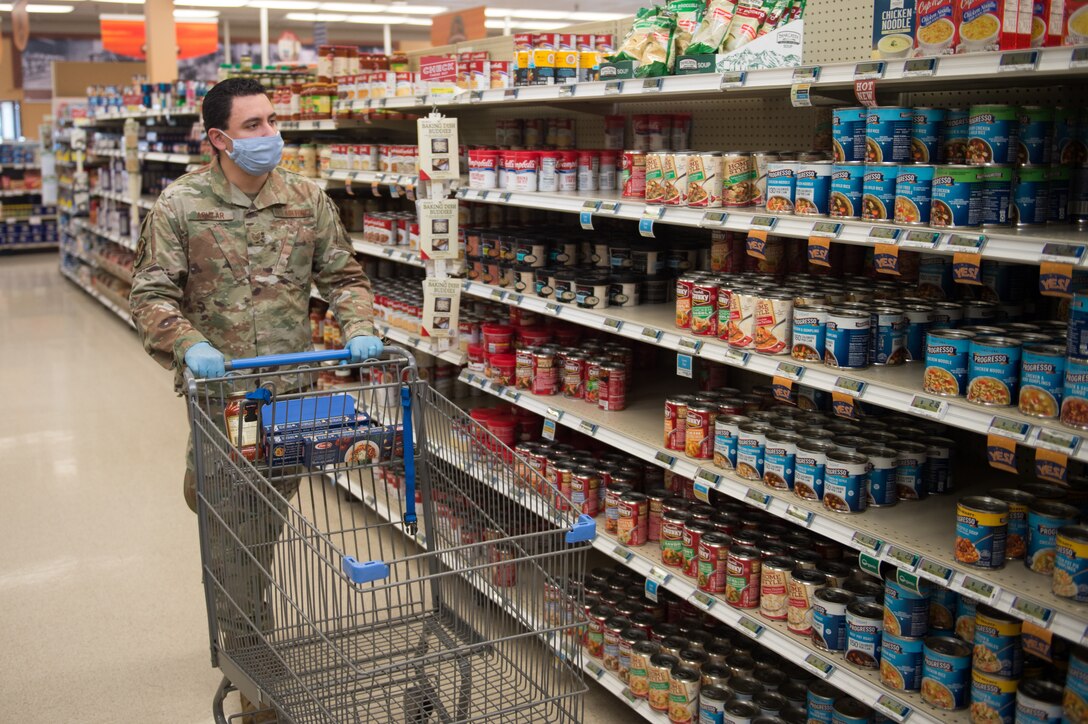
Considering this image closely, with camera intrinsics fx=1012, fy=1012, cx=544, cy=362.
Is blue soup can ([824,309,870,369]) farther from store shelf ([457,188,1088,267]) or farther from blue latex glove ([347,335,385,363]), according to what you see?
blue latex glove ([347,335,385,363])

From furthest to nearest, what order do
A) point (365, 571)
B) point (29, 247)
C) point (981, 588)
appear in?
point (29, 247) < point (981, 588) < point (365, 571)

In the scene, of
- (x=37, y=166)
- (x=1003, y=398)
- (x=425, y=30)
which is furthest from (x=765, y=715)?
(x=425, y=30)

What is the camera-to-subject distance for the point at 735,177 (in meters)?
2.88

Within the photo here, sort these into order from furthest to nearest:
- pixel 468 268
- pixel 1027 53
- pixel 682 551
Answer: pixel 468 268, pixel 682 551, pixel 1027 53

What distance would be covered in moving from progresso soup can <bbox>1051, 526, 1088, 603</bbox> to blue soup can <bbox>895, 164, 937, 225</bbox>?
742mm

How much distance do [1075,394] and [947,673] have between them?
2.38 feet

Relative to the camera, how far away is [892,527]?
8.14 ft

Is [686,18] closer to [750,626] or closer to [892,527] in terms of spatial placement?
[892,527]

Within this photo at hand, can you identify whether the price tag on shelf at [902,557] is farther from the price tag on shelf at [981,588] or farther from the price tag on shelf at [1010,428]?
the price tag on shelf at [1010,428]

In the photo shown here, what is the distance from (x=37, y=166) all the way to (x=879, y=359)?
56.0ft

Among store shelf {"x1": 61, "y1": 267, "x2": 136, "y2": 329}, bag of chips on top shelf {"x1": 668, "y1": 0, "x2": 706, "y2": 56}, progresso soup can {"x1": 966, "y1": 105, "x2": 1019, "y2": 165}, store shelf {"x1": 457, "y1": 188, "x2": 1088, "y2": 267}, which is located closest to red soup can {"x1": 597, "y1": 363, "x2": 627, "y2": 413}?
store shelf {"x1": 457, "y1": 188, "x2": 1088, "y2": 267}

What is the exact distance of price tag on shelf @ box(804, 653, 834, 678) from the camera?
8.28 ft

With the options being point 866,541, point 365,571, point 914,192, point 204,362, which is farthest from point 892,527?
point 204,362

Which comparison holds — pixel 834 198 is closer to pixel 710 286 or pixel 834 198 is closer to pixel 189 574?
pixel 710 286
